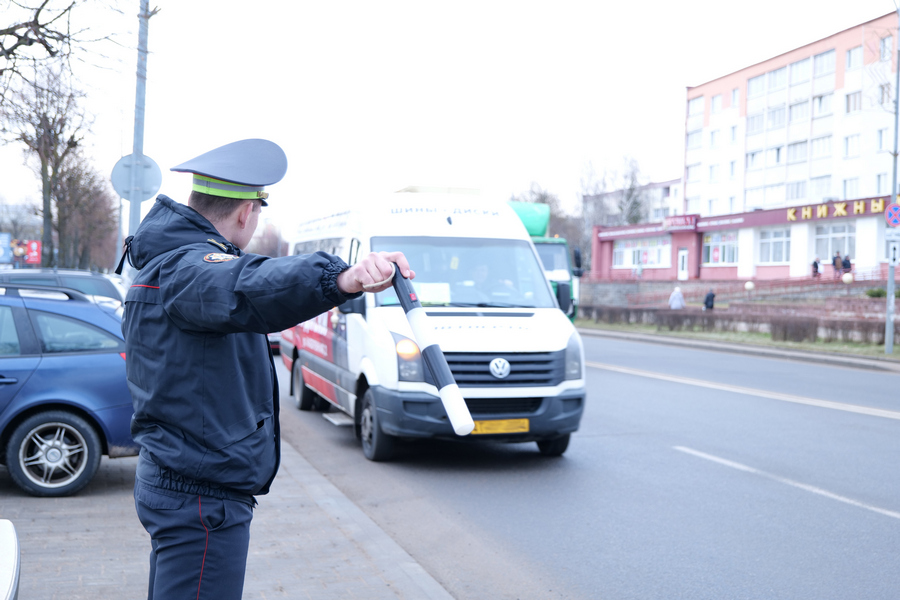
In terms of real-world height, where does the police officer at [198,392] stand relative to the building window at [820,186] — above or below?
below

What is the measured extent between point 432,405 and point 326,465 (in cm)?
135

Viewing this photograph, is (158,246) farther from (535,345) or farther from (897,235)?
(897,235)

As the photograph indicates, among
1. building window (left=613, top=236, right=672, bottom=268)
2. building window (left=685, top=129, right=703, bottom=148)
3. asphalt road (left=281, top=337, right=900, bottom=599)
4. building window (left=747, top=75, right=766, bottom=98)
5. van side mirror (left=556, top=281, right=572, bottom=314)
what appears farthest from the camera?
building window (left=685, top=129, right=703, bottom=148)

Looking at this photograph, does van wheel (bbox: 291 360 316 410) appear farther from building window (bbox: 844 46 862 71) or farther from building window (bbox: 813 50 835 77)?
building window (bbox: 813 50 835 77)

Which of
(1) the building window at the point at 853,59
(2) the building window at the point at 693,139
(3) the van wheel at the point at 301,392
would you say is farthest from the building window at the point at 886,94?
(3) the van wheel at the point at 301,392

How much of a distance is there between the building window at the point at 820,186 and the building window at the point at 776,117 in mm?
5781

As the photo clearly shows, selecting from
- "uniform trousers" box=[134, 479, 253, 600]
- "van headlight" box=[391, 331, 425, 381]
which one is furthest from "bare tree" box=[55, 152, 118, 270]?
"uniform trousers" box=[134, 479, 253, 600]

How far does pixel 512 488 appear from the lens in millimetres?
7285

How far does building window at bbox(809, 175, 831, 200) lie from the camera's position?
2254 inches

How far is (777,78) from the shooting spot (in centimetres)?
6253

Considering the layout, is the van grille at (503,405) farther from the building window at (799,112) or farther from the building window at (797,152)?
the building window at (799,112)

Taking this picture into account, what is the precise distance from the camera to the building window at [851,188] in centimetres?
5425

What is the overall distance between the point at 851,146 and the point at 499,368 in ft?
180

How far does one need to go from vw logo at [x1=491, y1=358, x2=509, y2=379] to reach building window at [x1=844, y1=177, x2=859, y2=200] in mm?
53249
